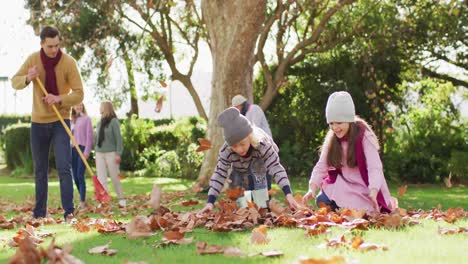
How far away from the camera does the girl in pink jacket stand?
6.38 metres

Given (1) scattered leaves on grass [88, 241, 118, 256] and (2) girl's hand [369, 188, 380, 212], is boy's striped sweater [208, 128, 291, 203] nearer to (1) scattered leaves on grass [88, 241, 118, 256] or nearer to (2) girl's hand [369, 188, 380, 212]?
(2) girl's hand [369, 188, 380, 212]

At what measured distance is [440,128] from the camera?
1758 centimetres

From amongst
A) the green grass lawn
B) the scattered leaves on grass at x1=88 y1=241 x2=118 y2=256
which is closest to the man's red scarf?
the green grass lawn

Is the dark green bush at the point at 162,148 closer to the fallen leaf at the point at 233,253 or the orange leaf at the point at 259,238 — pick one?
the orange leaf at the point at 259,238

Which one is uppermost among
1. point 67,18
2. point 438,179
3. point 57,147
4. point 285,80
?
point 67,18

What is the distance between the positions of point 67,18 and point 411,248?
16797mm

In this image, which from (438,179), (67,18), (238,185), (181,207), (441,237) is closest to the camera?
(441,237)

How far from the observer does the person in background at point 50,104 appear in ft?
24.2

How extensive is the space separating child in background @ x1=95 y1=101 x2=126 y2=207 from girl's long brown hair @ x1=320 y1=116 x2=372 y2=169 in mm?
4932

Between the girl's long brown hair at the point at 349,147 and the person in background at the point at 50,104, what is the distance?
2.78 metres

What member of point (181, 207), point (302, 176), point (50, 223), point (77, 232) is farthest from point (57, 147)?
point (302, 176)

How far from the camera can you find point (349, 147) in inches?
255

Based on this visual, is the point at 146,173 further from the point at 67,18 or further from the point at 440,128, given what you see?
the point at 440,128

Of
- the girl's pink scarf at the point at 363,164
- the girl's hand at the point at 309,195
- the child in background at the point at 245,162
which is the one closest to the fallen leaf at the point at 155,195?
the child in background at the point at 245,162
